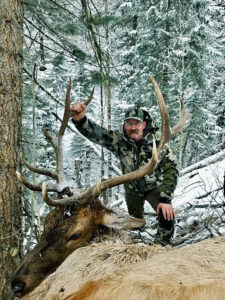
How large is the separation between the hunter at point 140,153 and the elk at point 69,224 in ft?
2.16

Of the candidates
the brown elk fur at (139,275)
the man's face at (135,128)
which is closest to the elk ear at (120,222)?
the brown elk fur at (139,275)

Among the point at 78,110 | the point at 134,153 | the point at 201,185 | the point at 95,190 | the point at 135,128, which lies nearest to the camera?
the point at 95,190

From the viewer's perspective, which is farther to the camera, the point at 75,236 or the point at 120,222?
the point at 120,222

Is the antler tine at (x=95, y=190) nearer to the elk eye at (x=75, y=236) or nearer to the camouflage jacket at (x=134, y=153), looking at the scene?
the elk eye at (x=75, y=236)

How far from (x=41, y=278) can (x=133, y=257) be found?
104cm

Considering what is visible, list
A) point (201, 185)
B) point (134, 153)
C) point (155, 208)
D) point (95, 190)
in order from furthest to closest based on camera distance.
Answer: point (201, 185)
point (155, 208)
point (134, 153)
point (95, 190)

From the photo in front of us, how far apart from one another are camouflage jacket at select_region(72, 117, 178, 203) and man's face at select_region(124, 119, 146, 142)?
7 cm

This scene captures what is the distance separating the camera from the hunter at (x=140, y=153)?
448cm

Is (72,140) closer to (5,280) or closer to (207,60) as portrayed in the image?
(207,60)

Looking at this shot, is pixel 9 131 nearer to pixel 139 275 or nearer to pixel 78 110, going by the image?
pixel 78 110

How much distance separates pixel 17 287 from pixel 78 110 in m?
2.44

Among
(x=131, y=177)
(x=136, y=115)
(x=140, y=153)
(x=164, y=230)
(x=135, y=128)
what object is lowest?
(x=164, y=230)

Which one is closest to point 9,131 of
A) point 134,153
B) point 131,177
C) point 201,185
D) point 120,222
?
point 131,177

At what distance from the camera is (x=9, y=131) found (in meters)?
3.52
